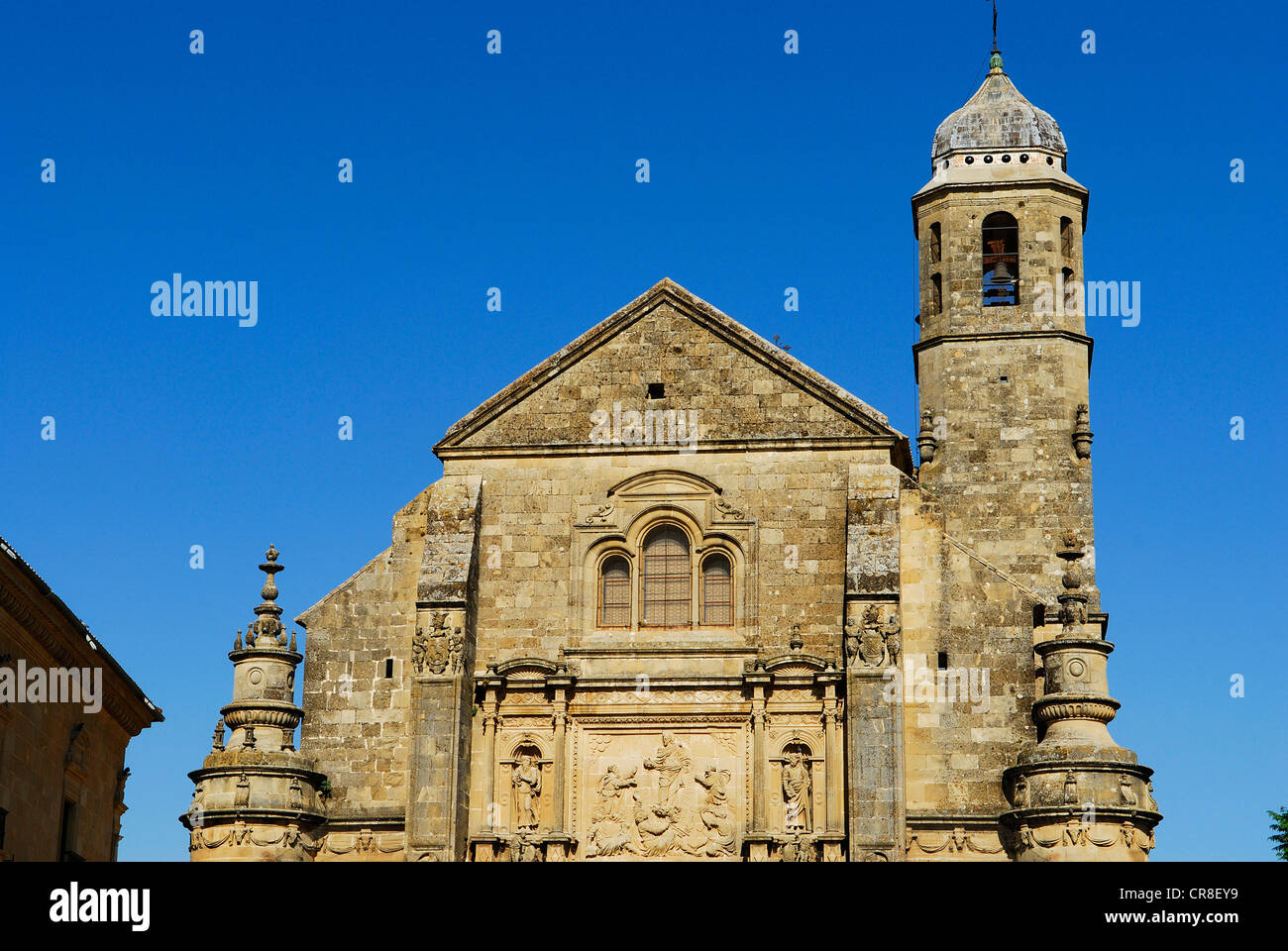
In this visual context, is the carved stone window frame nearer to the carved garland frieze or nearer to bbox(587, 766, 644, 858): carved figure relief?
bbox(587, 766, 644, 858): carved figure relief

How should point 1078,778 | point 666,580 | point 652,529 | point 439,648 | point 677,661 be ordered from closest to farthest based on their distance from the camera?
point 1078,778 < point 439,648 < point 677,661 < point 666,580 < point 652,529

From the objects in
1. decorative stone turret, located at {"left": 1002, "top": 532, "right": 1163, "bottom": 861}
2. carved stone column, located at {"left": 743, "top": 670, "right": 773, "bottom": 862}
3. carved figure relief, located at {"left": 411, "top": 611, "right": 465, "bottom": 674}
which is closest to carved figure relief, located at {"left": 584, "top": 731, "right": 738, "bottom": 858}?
carved stone column, located at {"left": 743, "top": 670, "right": 773, "bottom": 862}

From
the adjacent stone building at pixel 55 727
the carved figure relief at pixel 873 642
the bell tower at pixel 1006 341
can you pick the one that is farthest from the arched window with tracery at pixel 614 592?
the adjacent stone building at pixel 55 727

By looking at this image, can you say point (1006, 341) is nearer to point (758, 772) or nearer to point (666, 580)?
point (666, 580)

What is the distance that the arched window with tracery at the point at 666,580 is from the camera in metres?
31.5

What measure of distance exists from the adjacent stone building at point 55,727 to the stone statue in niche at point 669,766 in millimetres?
8538

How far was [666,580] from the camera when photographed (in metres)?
31.8

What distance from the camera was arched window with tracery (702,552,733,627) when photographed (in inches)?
1238

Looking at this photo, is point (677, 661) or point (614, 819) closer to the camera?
point (614, 819)

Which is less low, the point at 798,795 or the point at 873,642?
the point at 873,642

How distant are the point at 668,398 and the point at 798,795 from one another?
6659mm

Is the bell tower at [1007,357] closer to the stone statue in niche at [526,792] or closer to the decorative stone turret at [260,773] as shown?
the stone statue in niche at [526,792]

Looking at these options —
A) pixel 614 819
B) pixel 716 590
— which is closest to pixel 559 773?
pixel 614 819
